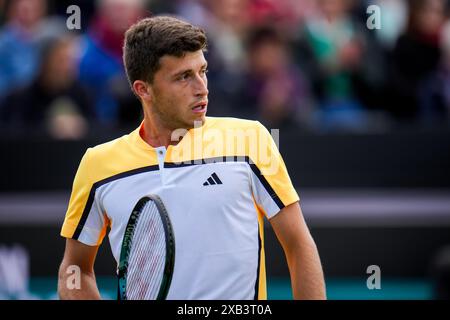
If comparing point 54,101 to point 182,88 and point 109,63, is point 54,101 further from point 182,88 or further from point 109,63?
point 182,88

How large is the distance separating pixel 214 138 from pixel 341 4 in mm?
6206

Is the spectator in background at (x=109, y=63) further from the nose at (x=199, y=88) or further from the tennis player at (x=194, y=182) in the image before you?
the nose at (x=199, y=88)

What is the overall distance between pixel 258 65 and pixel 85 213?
5.15 meters

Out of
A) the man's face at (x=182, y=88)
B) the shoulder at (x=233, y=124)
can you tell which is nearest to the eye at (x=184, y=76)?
the man's face at (x=182, y=88)

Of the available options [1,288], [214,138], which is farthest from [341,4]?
[214,138]

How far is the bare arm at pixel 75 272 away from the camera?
173 inches

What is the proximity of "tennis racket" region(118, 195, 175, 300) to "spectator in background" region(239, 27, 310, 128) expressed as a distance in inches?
196

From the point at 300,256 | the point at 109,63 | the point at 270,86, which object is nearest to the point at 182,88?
the point at 300,256

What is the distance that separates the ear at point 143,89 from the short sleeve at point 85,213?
1.14 ft

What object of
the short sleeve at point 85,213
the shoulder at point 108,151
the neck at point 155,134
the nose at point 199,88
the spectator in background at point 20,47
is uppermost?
the spectator in background at point 20,47

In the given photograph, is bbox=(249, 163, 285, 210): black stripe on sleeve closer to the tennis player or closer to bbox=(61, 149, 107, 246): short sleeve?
the tennis player

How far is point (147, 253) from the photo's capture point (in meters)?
4.22
